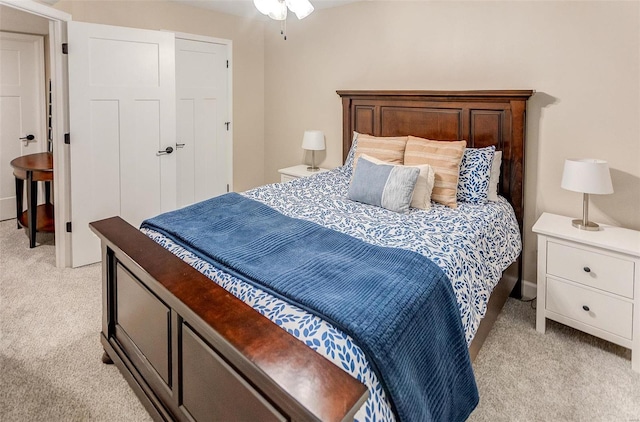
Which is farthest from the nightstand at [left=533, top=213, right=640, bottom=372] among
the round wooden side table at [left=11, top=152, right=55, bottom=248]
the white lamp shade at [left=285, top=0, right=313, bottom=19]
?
the round wooden side table at [left=11, top=152, right=55, bottom=248]

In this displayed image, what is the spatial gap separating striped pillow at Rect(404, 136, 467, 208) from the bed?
0.38 meters

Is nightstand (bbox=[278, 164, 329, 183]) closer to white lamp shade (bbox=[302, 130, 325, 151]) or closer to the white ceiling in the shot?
white lamp shade (bbox=[302, 130, 325, 151])

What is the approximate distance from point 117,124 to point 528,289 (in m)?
3.51

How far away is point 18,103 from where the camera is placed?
4367 mm

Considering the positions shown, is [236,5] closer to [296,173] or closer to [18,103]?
[296,173]

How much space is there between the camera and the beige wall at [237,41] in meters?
3.68

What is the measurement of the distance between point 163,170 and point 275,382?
3255 millimetres

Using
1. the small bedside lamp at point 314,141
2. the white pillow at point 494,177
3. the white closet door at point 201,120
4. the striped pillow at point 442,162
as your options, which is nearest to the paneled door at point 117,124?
the white closet door at point 201,120

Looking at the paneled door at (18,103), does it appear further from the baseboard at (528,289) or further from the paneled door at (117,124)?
the baseboard at (528,289)

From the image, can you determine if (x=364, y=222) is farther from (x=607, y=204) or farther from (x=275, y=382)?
(x=607, y=204)

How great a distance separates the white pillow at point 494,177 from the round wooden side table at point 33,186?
352 centimetres

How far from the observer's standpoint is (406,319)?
1.33m

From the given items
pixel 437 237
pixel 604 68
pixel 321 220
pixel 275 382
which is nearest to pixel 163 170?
pixel 321 220

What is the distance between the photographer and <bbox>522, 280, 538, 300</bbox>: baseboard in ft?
9.75
